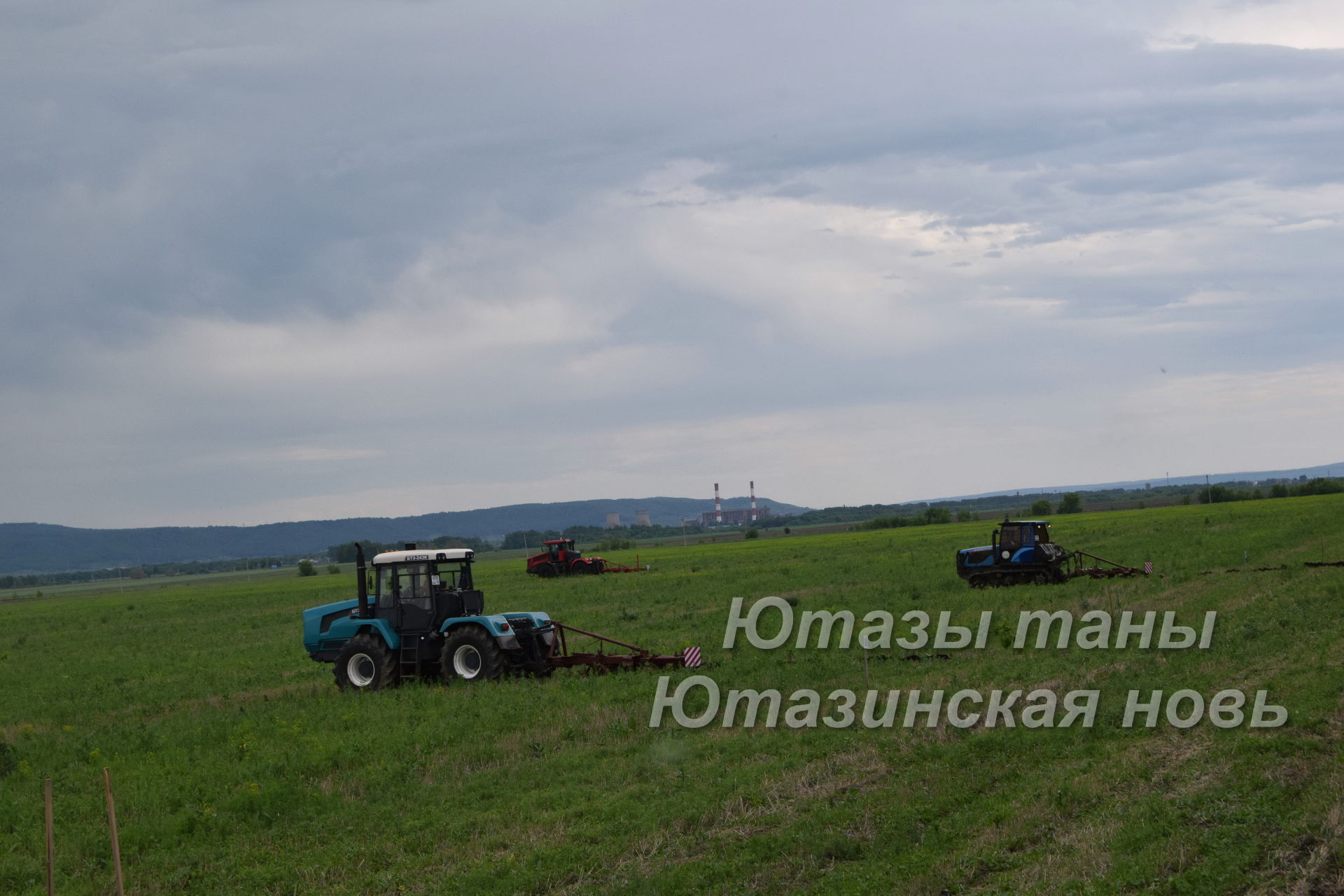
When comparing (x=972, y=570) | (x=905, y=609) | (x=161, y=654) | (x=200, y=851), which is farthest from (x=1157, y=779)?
(x=161, y=654)

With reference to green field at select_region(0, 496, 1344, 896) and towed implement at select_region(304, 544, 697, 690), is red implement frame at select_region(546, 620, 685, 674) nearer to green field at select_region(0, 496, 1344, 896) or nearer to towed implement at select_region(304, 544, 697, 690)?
towed implement at select_region(304, 544, 697, 690)

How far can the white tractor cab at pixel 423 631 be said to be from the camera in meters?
20.0

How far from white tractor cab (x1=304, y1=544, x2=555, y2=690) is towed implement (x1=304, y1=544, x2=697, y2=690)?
0.04 ft

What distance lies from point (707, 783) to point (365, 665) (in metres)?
10.5

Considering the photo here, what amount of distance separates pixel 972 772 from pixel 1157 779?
184 cm

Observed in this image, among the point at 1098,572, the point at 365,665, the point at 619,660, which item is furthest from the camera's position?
the point at 1098,572

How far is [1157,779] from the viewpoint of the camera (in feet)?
35.2

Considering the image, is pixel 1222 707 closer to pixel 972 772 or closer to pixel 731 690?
pixel 972 772

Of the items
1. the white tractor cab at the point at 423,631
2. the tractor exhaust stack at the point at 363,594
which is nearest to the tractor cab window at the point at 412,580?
the white tractor cab at the point at 423,631

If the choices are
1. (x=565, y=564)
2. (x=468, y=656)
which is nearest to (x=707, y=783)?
(x=468, y=656)

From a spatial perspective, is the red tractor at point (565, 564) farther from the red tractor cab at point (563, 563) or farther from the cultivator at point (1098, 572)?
the cultivator at point (1098, 572)

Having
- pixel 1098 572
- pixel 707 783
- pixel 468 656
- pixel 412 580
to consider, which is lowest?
pixel 707 783

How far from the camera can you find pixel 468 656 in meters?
20.1

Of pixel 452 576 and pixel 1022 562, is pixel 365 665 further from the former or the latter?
pixel 1022 562
